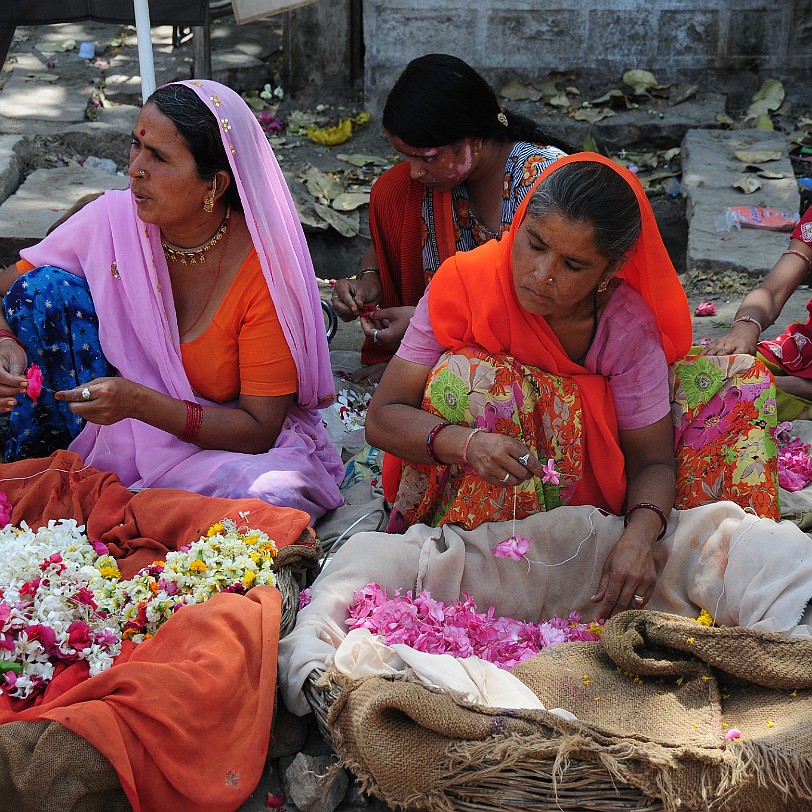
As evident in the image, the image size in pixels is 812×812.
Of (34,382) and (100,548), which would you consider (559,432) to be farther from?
(34,382)

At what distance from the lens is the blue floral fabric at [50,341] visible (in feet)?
11.0

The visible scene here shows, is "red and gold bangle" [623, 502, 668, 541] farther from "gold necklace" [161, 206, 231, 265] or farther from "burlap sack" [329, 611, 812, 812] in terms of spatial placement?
"gold necklace" [161, 206, 231, 265]

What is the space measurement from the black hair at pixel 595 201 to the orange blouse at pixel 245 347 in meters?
0.94

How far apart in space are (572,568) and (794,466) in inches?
45.0

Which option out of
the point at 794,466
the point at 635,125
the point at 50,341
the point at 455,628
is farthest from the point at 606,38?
the point at 455,628

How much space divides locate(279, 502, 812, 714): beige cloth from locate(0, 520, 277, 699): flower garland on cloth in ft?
0.78

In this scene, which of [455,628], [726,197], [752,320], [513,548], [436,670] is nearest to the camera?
[436,670]

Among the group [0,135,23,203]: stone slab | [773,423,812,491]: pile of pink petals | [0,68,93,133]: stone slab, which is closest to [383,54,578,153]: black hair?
[773,423,812,491]: pile of pink petals

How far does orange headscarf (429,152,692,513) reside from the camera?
2.99 m

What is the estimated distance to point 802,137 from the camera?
7.06 meters

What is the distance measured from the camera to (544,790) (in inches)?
90.0

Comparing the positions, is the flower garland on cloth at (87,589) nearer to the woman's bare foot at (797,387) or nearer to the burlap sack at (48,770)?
the burlap sack at (48,770)

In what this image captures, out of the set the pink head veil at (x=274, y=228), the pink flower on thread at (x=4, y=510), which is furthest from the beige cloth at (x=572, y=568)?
the pink flower on thread at (x=4, y=510)

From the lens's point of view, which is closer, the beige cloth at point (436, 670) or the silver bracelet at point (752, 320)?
the beige cloth at point (436, 670)
